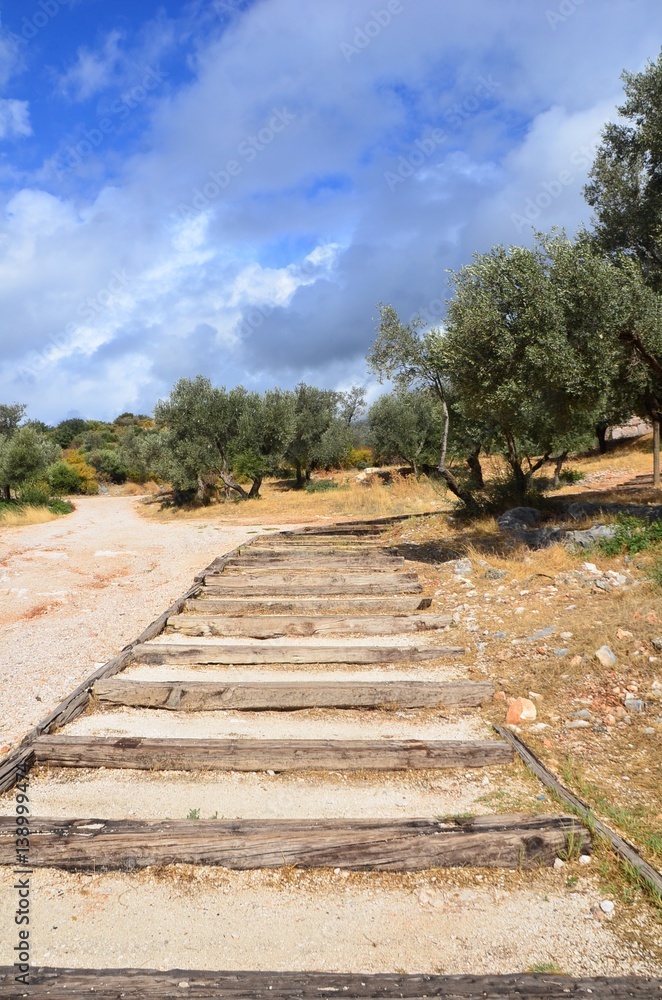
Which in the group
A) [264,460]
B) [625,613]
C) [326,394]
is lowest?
[625,613]

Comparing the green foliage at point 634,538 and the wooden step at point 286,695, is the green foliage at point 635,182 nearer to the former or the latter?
the green foliage at point 634,538

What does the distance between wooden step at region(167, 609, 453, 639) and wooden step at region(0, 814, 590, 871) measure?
12.9ft

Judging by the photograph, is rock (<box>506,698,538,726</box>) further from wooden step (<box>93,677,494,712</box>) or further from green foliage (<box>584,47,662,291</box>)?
green foliage (<box>584,47,662,291</box>)

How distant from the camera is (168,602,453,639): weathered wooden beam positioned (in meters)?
7.20

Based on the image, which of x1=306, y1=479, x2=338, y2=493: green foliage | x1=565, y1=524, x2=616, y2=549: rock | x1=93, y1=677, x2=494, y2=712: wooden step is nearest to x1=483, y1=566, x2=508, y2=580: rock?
x1=565, y1=524, x2=616, y2=549: rock

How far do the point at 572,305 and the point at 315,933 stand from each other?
8.73 m

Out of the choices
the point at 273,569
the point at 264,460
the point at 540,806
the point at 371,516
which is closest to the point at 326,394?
the point at 264,460

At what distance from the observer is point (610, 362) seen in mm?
9047

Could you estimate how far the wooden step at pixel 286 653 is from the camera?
6.28 meters

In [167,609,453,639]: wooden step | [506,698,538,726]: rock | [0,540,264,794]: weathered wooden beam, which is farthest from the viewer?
[167,609,453,639]: wooden step

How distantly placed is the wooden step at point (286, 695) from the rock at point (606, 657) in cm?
105

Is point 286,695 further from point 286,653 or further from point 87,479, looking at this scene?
point 87,479

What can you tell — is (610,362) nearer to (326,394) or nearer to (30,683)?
(30,683)

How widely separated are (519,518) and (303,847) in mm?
10117
